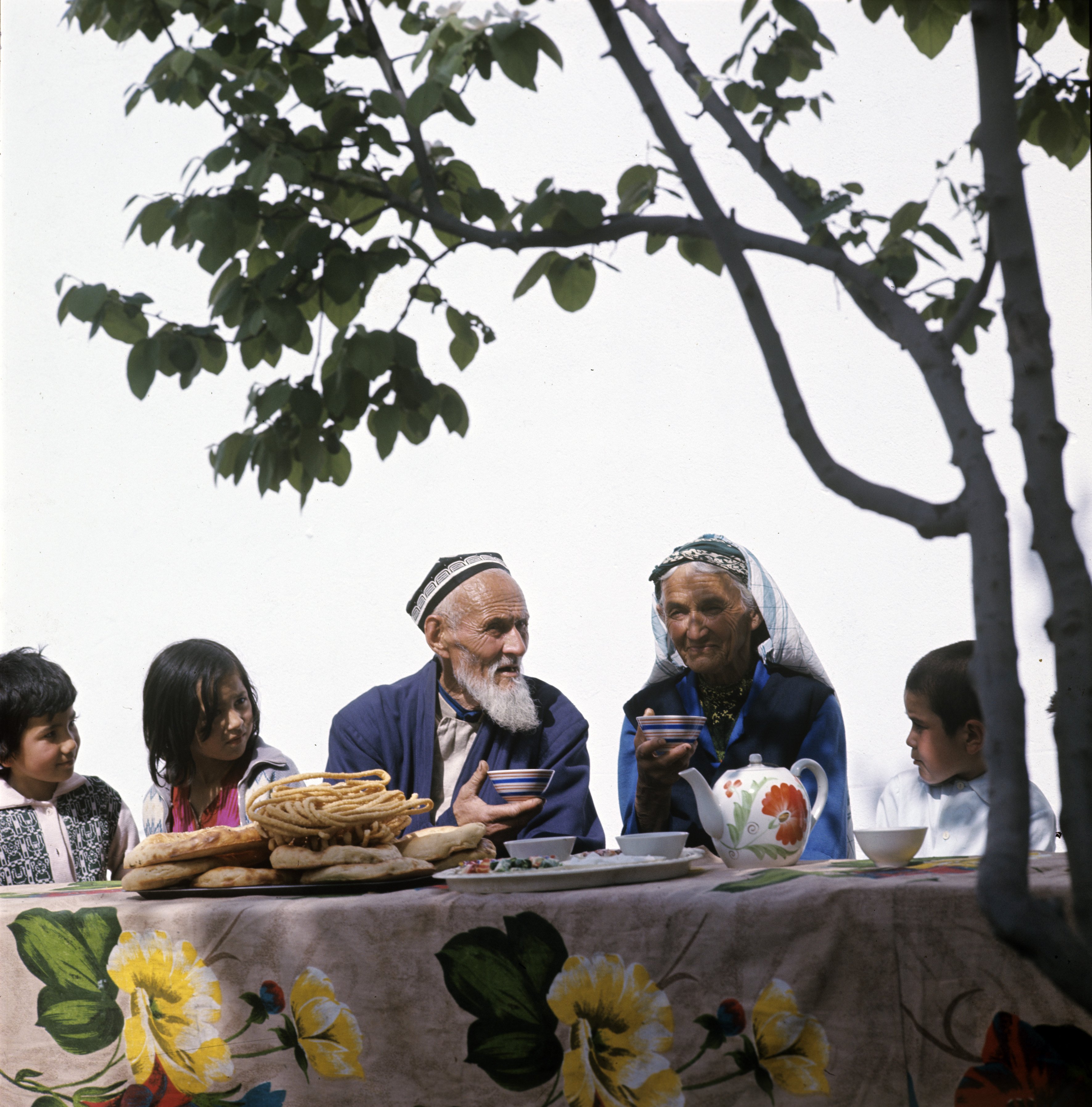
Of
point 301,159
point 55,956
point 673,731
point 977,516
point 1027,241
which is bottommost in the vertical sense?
point 55,956

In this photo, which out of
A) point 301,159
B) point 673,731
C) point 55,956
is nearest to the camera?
point 301,159

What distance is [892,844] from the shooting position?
66.6 inches

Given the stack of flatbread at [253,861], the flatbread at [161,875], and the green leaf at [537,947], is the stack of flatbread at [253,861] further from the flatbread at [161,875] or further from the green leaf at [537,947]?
the green leaf at [537,947]

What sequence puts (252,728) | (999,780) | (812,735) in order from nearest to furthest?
1. (999,780)
2. (812,735)
3. (252,728)

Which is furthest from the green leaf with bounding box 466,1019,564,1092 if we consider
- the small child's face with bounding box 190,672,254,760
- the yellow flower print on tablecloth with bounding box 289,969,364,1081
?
the small child's face with bounding box 190,672,254,760

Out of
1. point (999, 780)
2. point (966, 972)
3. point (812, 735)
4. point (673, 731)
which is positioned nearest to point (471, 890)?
point (673, 731)

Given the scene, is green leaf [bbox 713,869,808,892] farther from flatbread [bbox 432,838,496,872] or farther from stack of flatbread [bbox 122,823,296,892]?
stack of flatbread [bbox 122,823,296,892]

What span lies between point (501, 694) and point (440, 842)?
1.46 m

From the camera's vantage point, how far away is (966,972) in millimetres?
1397

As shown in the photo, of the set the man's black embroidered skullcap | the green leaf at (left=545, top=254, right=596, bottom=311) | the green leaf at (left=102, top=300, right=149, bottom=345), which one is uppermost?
the green leaf at (left=545, top=254, right=596, bottom=311)

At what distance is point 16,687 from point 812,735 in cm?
225

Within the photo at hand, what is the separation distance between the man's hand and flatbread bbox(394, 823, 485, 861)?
107mm

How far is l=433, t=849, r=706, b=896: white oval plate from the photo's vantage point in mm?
1616

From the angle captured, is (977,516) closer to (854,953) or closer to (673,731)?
(854,953)
